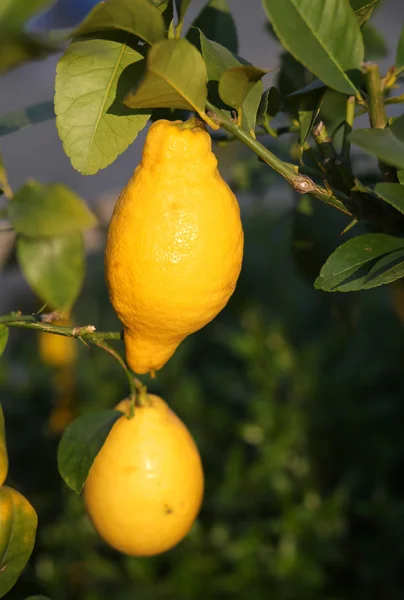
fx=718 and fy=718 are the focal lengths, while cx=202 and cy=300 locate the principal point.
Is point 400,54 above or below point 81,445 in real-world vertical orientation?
above

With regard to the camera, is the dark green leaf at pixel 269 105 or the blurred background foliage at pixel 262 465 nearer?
the dark green leaf at pixel 269 105

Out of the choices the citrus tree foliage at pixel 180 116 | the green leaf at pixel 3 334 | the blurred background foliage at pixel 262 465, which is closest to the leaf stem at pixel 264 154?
the citrus tree foliage at pixel 180 116

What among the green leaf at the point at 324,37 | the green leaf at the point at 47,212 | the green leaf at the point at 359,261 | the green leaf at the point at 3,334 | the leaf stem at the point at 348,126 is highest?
the green leaf at the point at 324,37

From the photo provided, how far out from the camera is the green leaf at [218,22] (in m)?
0.68

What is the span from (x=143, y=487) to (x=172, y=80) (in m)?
0.36

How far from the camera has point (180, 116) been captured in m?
0.61

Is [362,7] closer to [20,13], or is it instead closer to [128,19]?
[128,19]

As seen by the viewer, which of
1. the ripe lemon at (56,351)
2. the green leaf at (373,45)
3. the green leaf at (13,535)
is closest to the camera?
the green leaf at (13,535)

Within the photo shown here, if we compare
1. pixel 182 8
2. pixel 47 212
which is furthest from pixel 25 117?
pixel 182 8

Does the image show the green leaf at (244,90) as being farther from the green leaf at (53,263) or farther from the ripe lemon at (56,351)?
the ripe lemon at (56,351)

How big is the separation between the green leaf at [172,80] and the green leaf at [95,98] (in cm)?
5

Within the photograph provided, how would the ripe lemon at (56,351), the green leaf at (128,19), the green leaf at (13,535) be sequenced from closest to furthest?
the green leaf at (128,19) < the green leaf at (13,535) < the ripe lemon at (56,351)

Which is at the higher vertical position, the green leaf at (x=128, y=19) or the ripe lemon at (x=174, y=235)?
the green leaf at (x=128, y=19)

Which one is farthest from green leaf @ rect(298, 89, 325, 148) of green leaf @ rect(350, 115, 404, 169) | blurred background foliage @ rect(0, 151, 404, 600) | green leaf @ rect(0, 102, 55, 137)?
blurred background foliage @ rect(0, 151, 404, 600)
